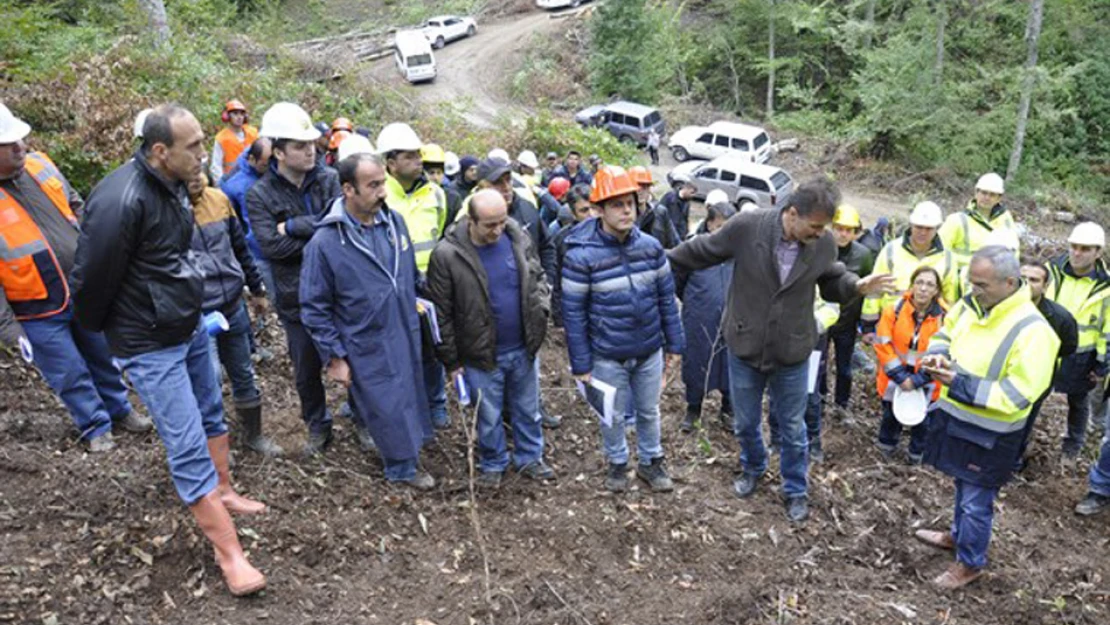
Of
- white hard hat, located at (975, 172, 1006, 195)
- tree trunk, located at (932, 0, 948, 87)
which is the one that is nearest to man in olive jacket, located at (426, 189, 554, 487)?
white hard hat, located at (975, 172, 1006, 195)

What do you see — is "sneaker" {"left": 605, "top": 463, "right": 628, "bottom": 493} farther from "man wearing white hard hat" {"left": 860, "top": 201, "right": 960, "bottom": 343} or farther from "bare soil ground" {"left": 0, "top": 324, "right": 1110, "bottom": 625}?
"man wearing white hard hat" {"left": 860, "top": 201, "right": 960, "bottom": 343}

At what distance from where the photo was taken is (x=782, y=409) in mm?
4598

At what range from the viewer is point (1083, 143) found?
23344mm

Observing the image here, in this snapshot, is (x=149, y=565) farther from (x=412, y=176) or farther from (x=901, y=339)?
(x=901, y=339)

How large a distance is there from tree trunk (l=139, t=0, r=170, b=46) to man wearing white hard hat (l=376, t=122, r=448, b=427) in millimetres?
9725

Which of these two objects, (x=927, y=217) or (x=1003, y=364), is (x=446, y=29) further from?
(x=1003, y=364)

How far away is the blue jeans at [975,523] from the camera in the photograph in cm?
419

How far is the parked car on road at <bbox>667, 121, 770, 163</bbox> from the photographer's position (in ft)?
68.6

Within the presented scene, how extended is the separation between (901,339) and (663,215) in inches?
89.4

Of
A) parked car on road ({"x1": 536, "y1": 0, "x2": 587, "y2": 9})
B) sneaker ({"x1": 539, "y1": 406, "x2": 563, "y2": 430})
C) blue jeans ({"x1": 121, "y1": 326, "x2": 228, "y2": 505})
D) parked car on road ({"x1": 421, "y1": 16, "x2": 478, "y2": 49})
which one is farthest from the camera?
parked car on road ({"x1": 536, "y1": 0, "x2": 587, "y2": 9})

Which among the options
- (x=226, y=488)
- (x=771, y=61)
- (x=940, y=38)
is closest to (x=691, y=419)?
(x=226, y=488)

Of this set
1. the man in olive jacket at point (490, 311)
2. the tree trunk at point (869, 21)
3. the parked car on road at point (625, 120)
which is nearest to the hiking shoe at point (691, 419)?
the man in olive jacket at point (490, 311)

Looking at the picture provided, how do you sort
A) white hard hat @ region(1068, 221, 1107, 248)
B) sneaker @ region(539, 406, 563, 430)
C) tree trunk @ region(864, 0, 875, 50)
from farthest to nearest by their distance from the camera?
1. tree trunk @ region(864, 0, 875, 50)
2. white hard hat @ region(1068, 221, 1107, 248)
3. sneaker @ region(539, 406, 563, 430)

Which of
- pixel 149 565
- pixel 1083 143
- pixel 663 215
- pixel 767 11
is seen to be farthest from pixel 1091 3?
pixel 149 565
